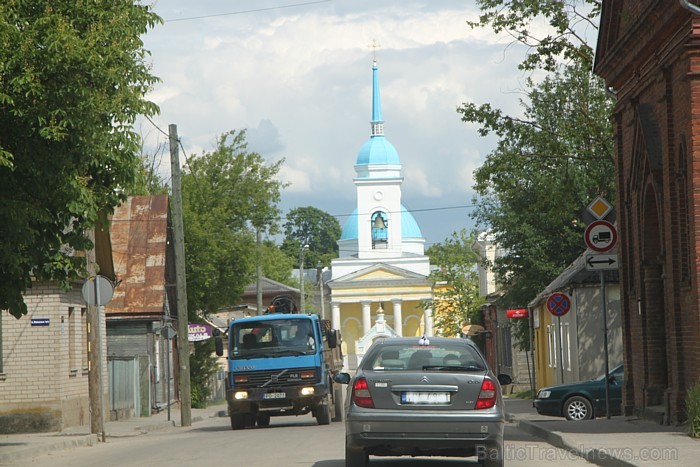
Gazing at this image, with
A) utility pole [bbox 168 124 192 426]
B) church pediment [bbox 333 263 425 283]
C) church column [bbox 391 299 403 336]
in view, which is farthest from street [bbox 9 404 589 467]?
church column [bbox 391 299 403 336]

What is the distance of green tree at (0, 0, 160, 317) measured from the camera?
48.6 feet

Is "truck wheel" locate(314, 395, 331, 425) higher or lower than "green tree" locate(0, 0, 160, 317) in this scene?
lower

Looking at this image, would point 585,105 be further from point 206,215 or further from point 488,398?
point 206,215

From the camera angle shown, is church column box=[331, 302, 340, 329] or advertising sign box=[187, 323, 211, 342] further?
church column box=[331, 302, 340, 329]

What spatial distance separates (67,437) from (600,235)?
36.0ft

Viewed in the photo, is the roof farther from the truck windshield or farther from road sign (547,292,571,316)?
road sign (547,292,571,316)

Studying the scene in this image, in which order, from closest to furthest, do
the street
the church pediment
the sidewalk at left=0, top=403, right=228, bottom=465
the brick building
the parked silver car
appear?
the parked silver car
the street
the brick building
the sidewalk at left=0, top=403, right=228, bottom=465
the church pediment

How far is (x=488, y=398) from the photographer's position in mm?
12000

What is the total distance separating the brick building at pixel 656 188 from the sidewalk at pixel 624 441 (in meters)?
0.84

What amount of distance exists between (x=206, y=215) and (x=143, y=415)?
12.3m

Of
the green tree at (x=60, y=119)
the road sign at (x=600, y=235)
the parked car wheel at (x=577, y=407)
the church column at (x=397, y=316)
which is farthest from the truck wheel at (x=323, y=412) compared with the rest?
the church column at (x=397, y=316)

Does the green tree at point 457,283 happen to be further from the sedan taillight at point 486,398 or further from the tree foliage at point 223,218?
the sedan taillight at point 486,398

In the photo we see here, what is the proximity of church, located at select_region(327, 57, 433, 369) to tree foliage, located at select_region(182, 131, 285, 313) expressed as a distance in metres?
68.9

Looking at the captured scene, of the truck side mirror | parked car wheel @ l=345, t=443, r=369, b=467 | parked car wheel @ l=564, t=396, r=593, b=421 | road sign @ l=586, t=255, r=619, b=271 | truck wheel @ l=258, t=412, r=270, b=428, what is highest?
road sign @ l=586, t=255, r=619, b=271
